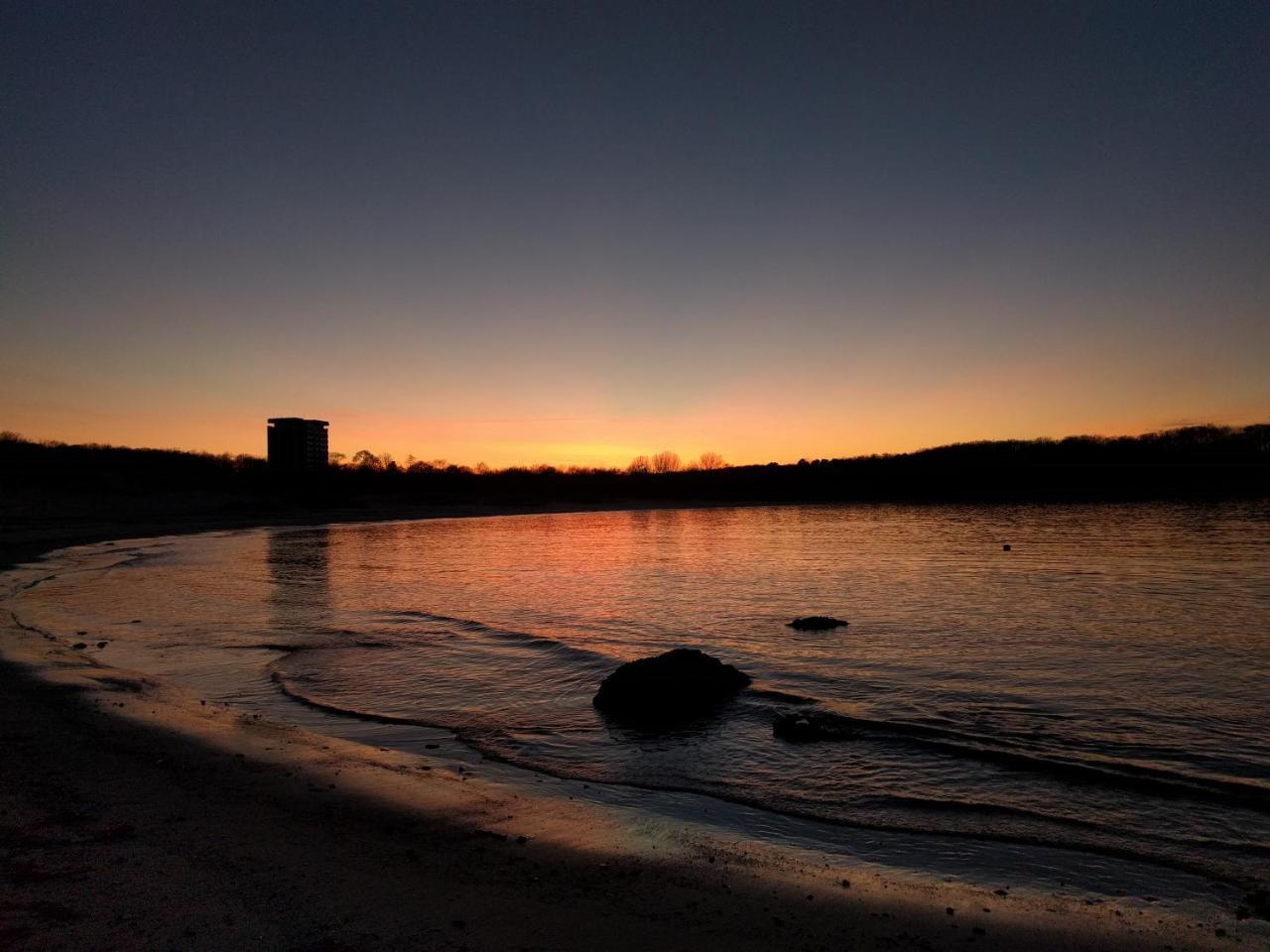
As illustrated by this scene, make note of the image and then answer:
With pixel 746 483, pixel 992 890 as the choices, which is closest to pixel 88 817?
pixel 992 890

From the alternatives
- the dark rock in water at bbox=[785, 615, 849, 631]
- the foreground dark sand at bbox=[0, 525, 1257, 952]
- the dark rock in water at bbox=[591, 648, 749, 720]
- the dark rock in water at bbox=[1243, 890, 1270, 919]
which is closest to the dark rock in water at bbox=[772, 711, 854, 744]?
the dark rock in water at bbox=[591, 648, 749, 720]

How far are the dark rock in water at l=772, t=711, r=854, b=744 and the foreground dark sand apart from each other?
365cm

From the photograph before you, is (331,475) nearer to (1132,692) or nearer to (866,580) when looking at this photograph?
(866,580)

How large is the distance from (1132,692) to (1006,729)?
3.93m

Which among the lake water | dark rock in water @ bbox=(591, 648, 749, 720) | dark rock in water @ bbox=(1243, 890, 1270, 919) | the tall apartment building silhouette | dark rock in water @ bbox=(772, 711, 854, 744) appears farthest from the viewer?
the tall apartment building silhouette

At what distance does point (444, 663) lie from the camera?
1591 centimetres

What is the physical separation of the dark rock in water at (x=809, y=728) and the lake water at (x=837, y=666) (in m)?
0.33

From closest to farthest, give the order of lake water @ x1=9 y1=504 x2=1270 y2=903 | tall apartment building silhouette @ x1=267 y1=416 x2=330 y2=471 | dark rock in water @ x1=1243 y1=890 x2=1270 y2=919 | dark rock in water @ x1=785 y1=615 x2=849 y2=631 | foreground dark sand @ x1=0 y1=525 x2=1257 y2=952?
foreground dark sand @ x1=0 y1=525 x2=1257 y2=952 → dark rock in water @ x1=1243 y1=890 x2=1270 y2=919 → lake water @ x1=9 y1=504 x2=1270 y2=903 → dark rock in water @ x1=785 y1=615 x2=849 y2=631 → tall apartment building silhouette @ x1=267 y1=416 x2=330 y2=471

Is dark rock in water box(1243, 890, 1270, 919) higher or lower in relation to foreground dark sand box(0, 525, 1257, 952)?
lower

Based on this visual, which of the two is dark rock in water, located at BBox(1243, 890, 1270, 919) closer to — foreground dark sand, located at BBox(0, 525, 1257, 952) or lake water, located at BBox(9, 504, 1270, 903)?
lake water, located at BBox(9, 504, 1270, 903)

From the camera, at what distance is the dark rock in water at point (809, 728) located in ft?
34.2

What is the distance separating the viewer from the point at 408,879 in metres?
5.75

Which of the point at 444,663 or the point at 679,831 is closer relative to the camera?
the point at 679,831

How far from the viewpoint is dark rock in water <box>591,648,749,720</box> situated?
11965mm
